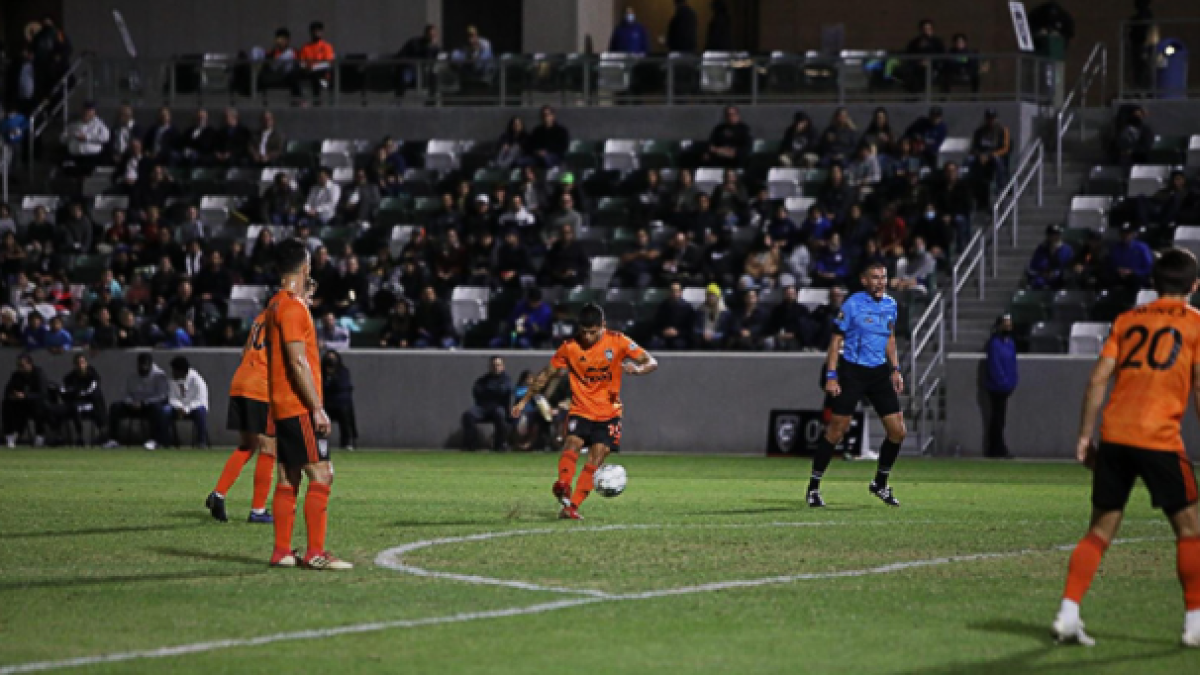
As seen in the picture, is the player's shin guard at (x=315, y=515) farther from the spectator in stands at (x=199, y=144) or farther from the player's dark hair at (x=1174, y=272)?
the spectator in stands at (x=199, y=144)

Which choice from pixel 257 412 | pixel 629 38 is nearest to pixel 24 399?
pixel 629 38

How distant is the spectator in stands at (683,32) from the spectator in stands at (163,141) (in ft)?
32.9

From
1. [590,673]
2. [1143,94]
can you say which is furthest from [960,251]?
[590,673]

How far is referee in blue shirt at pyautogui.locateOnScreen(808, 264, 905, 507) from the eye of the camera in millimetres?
16797

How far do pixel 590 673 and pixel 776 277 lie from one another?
2172 centimetres

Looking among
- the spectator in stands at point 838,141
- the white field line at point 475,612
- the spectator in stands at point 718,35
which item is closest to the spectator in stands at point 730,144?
the spectator in stands at point 838,141

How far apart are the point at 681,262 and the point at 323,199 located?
746 cm

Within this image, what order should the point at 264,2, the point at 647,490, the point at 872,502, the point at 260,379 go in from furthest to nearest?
1. the point at 264,2
2. the point at 647,490
3. the point at 872,502
4. the point at 260,379

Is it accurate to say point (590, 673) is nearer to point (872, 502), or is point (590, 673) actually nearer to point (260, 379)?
point (260, 379)

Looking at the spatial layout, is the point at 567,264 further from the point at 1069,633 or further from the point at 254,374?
the point at 1069,633

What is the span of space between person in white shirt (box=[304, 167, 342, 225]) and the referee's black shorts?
716 inches

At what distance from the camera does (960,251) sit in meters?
29.8

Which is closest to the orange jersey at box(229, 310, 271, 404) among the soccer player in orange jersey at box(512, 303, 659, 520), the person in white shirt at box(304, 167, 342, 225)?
the soccer player in orange jersey at box(512, 303, 659, 520)

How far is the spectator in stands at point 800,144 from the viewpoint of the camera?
32250 mm
